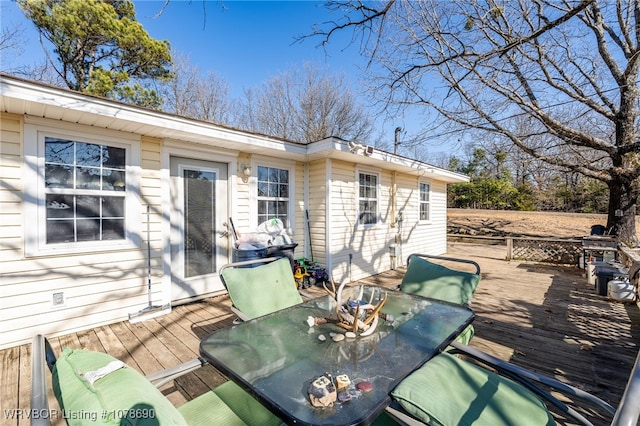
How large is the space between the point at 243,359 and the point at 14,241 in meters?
3.32

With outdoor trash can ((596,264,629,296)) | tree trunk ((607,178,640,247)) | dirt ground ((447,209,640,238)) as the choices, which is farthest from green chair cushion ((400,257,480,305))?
dirt ground ((447,209,640,238))

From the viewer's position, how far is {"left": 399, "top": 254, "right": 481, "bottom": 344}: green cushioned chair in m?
2.64

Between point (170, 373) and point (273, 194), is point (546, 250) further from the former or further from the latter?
point (170, 373)

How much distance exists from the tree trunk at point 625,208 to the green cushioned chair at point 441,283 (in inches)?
294

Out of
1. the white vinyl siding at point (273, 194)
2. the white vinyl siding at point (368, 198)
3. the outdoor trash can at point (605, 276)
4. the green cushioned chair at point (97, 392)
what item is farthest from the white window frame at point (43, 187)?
the outdoor trash can at point (605, 276)

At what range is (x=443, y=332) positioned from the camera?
1862 millimetres

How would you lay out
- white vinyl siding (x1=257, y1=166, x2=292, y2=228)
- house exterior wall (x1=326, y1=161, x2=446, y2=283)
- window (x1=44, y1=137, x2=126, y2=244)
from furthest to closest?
house exterior wall (x1=326, y1=161, x2=446, y2=283)
white vinyl siding (x1=257, y1=166, x2=292, y2=228)
window (x1=44, y1=137, x2=126, y2=244)

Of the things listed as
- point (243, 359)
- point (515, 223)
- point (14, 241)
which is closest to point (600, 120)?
point (515, 223)

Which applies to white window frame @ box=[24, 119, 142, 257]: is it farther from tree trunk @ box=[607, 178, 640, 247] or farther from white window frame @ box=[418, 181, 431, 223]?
tree trunk @ box=[607, 178, 640, 247]

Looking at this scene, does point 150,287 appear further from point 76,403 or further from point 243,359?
point 76,403

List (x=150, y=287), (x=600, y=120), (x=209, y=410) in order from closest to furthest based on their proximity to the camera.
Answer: (x=209, y=410)
(x=150, y=287)
(x=600, y=120)

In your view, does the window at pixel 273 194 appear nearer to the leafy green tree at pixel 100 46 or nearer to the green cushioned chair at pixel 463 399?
the green cushioned chair at pixel 463 399

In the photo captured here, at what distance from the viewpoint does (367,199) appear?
6.53 meters

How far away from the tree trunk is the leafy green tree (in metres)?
14.6
